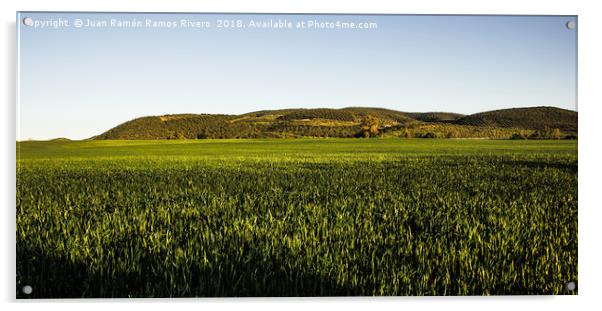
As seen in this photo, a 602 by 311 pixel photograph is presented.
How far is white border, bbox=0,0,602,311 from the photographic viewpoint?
14.6 feet

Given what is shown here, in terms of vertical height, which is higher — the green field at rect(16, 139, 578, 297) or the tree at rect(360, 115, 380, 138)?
the tree at rect(360, 115, 380, 138)

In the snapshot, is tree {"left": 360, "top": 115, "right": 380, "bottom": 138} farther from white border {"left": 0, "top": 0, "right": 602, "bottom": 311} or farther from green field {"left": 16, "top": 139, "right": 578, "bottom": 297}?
white border {"left": 0, "top": 0, "right": 602, "bottom": 311}

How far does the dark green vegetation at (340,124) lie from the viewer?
16.1 ft

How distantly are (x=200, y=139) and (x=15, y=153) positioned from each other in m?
1.65

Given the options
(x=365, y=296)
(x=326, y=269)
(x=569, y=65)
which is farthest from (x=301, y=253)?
(x=569, y=65)

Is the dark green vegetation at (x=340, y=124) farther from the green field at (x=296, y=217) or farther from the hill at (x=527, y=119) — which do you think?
the green field at (x=296, y=217)

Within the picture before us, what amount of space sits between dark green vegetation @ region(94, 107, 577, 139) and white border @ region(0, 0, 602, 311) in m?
0.39

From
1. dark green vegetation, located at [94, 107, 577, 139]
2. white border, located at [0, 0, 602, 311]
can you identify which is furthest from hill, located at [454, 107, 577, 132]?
white border, located at [0, 0, 602, 311]

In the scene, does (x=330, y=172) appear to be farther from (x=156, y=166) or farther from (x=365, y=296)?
(x=156, y=166)

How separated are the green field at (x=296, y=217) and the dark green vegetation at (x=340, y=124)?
0.15 metres

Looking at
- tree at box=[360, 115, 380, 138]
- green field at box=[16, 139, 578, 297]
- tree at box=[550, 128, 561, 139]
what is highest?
tree at box=[360, 115, 380, 138]
